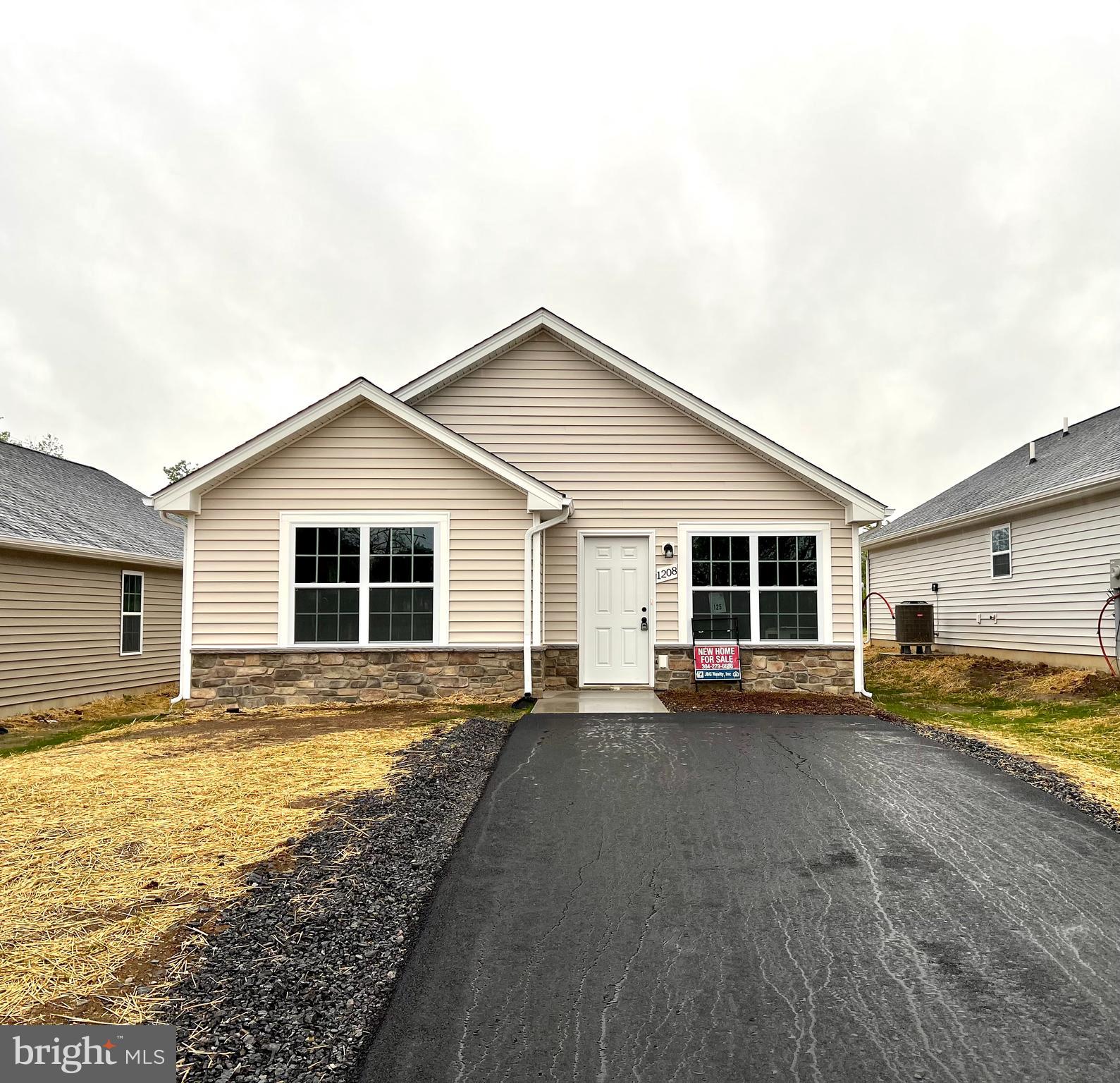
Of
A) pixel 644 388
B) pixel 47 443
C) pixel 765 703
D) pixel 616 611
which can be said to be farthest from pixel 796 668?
pixel 47 443

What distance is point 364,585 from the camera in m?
11.4

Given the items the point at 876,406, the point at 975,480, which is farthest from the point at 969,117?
the point at 876,406

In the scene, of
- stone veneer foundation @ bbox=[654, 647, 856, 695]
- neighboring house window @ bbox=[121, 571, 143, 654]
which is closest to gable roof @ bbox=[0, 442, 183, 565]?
neighboring house window @ bbox=[121, 571, 143, 654]

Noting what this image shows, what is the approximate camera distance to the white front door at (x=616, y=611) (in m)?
12.8

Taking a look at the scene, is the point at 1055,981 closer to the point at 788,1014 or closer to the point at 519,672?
the point at 788,1014

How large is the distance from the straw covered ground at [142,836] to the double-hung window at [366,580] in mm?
1905

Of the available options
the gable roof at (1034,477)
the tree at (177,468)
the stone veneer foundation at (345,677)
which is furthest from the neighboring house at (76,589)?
the tree at (177,468)

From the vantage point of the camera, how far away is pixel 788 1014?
112 inches

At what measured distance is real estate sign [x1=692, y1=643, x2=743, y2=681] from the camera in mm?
12258

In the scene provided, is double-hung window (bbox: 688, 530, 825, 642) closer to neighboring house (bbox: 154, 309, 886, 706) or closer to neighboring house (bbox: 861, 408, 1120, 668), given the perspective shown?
neighboring house (bbox: 154, 309, 886, 706)

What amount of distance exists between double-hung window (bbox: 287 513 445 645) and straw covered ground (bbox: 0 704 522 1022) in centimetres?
191

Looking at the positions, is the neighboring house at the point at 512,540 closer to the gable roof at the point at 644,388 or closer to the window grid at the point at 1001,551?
the gable roof at the point at 644,388

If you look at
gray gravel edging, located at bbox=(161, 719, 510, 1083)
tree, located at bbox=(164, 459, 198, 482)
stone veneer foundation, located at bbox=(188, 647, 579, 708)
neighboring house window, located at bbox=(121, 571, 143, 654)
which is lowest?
gray gravel edging, located at bbox=(161, 719, 510, 1083)

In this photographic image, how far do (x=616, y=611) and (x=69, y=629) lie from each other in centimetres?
989
